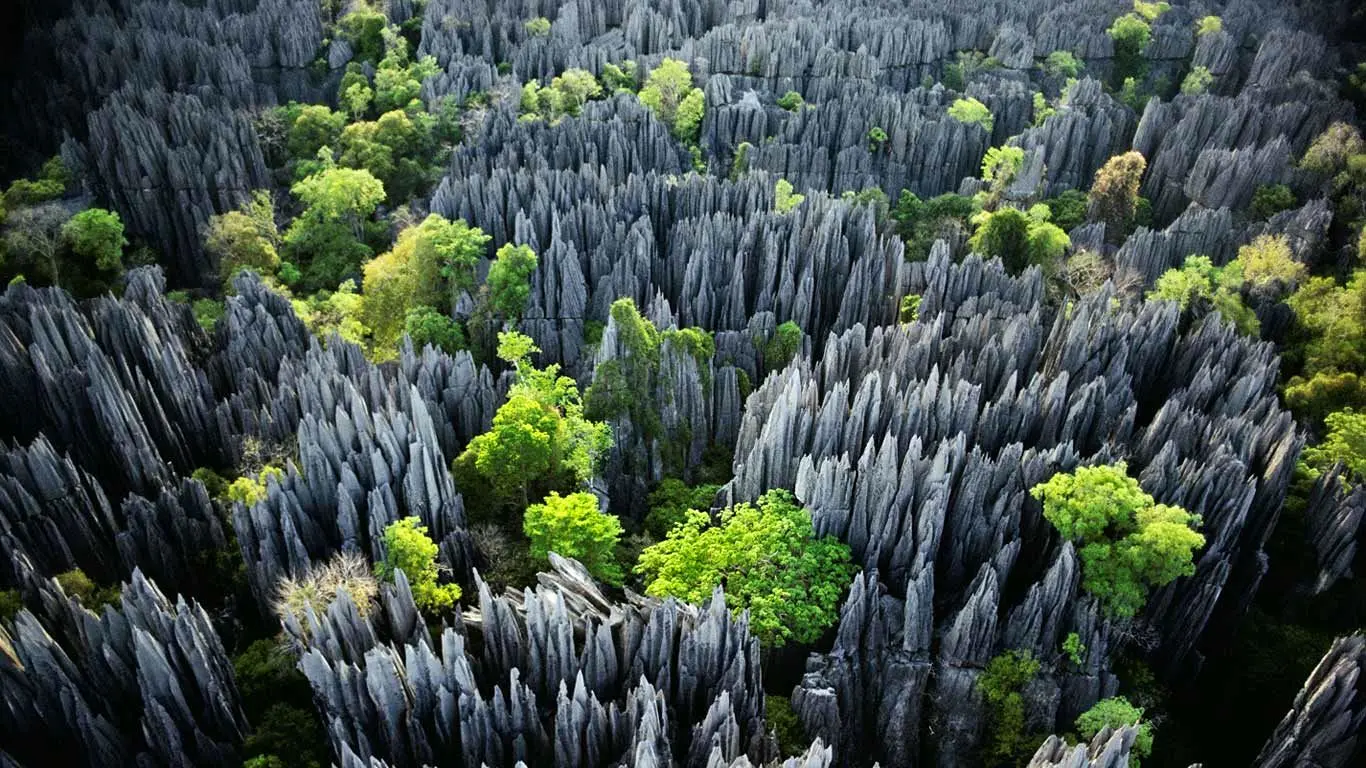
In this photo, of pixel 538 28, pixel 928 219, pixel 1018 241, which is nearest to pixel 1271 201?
pixel 1018 241

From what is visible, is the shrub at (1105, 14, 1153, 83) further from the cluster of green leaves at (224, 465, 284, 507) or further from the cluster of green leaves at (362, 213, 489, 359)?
the cluster of green leaves at (224, 465, 284, 507)

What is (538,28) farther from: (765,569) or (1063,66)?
(765,569)

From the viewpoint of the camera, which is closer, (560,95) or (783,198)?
(783,198)

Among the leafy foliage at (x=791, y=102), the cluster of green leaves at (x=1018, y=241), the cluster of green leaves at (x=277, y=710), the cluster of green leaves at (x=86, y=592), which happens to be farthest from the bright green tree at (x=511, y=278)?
the leafy foliage at (x=791, y=102)

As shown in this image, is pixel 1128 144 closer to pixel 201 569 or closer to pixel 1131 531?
pixel 1131 531

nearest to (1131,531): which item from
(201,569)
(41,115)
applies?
(201,569)

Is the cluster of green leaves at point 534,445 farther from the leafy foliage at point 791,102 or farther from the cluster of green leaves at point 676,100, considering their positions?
the leafy foliage at point 791,102
